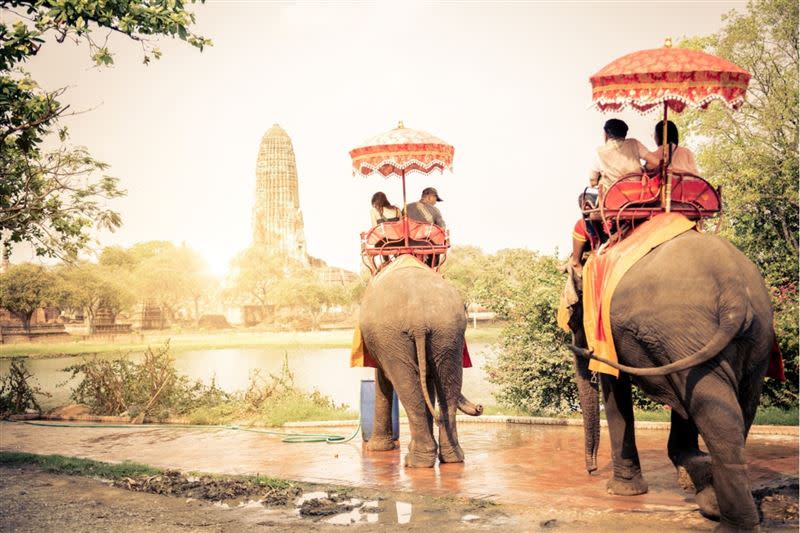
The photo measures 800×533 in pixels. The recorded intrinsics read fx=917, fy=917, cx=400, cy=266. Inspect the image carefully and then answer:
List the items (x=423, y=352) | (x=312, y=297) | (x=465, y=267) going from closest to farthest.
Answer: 1. (x=423, y=352)
2. (x=465, y=267)
3. (x=312, y=297)

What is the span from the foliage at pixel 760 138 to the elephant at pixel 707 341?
36.7 feet

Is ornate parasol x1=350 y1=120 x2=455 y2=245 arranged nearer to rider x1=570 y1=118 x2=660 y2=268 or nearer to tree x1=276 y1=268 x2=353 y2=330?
rider x1=570 y1=118 x2=660 y2=268

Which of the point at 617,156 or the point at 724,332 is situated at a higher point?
the point at 617,156

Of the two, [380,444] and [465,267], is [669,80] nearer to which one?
[380,444]

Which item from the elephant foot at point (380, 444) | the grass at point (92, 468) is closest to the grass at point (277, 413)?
the elephant foot at point (380, 444)

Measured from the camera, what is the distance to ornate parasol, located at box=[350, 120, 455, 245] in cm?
1050

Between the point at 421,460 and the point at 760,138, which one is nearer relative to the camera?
the point at 421,460

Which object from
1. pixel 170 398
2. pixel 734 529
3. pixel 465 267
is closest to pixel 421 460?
pixel 734 529

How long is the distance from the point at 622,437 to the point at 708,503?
1.01 m

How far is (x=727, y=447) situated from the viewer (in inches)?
224

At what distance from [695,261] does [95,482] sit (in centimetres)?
616

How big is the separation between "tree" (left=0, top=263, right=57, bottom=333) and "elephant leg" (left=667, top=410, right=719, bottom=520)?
44955 mm

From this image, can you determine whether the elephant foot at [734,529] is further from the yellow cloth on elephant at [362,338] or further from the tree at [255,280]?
the tree at [255,280]

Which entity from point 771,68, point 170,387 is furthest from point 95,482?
point 771,68
